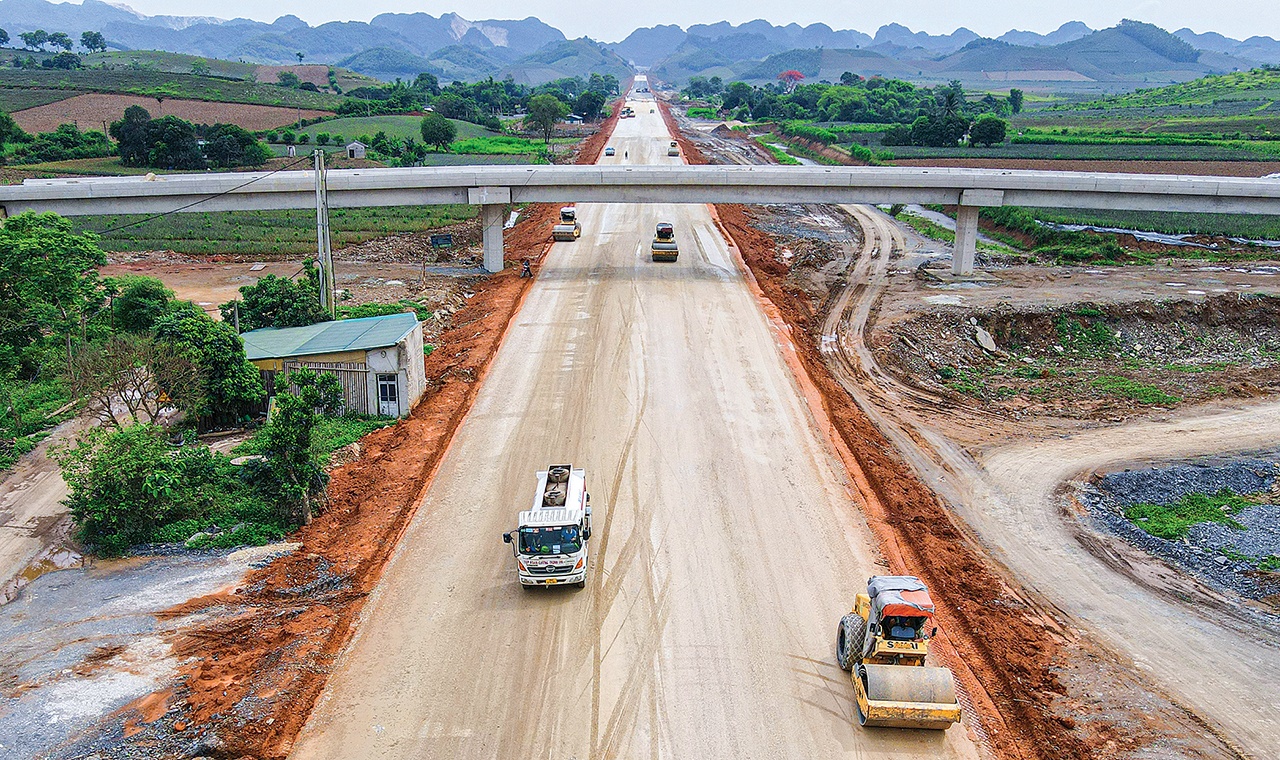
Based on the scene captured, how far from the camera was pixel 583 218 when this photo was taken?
234 ft

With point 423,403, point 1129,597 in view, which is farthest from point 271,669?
point 1129,597

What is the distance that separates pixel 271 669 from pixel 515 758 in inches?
248

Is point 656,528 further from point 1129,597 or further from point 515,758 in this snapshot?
point 1129,597

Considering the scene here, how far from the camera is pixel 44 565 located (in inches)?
952

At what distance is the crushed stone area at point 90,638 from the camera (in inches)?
700

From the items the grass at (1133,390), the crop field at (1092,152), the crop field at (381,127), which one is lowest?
the grass at (1133,390)

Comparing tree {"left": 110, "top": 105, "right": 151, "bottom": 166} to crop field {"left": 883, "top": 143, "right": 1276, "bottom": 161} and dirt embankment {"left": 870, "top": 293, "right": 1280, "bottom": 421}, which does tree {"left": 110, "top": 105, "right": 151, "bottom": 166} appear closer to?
crop field {"left": 883, "top": 143, "right": 1276, "bottom": 161}

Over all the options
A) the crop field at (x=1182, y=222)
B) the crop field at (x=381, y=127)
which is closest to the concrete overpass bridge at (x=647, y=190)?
the crop field at (x=1182, y=222)

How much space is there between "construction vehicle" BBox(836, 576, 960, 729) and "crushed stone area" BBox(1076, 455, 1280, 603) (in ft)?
39.0

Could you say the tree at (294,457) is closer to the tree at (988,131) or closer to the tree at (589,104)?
the tree at (988,131)

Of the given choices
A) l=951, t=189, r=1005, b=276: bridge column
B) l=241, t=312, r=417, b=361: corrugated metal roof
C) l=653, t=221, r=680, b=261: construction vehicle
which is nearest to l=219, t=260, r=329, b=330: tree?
l=241, t=312, r=417, b=361: corrugated metal roof

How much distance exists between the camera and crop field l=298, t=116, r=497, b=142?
12660 cm

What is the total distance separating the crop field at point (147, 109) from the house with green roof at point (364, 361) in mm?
104138

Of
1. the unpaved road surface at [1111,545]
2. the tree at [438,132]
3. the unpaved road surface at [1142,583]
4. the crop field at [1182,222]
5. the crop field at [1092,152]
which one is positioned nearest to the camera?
the unpaved road surface at [1142,583]
